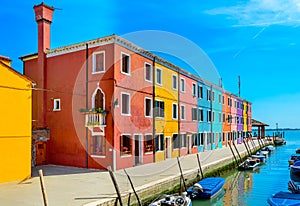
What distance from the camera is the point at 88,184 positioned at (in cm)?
1252

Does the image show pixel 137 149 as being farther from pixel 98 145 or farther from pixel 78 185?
pixel 78 185

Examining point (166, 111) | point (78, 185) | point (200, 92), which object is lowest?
point (78, 185)

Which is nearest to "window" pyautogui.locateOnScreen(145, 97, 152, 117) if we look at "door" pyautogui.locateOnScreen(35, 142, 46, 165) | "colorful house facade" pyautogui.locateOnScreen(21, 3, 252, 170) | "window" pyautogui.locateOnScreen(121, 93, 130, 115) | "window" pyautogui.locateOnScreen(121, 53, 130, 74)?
"colorful house facade" pyautogui.locateOnScreen(21, 3, 252, 170)

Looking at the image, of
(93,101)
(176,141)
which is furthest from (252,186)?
(93,101)

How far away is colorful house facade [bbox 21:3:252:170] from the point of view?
16672 mm

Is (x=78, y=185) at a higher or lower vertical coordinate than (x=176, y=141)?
lower

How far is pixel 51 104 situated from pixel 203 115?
659 inches

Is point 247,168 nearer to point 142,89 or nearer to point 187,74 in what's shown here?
point 187,74

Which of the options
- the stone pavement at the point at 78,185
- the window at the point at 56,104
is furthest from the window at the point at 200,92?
the window at the point at 56,104

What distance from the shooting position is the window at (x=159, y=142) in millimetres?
20794

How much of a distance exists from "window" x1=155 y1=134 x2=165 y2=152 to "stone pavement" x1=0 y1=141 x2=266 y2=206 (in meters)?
3.24

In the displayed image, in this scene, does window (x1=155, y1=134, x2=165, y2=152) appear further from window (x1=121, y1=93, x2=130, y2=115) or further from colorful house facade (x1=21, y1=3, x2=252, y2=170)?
window (x1=121, y1=93, x2=130, y2=115)

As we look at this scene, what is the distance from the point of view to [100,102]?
17.3 m

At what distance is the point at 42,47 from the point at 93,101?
18.5ft
